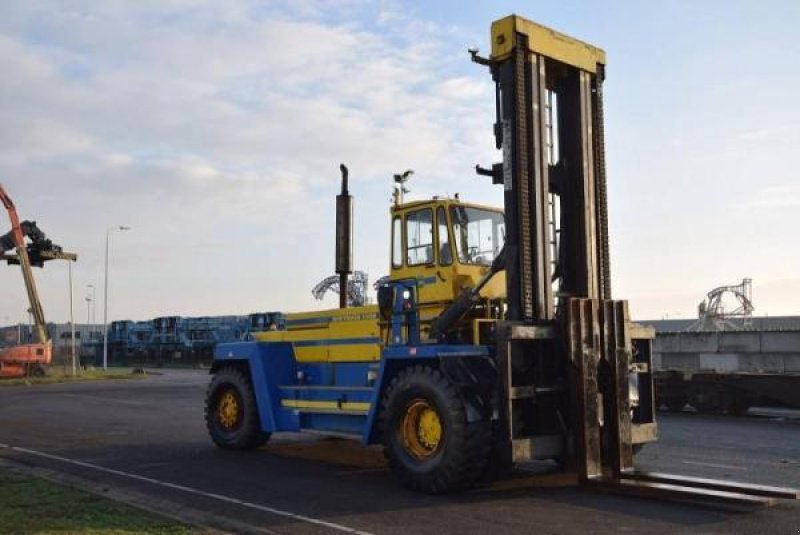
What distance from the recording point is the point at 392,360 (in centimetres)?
1055

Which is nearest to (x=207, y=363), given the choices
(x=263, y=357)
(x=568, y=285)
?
(x=263, y=357)

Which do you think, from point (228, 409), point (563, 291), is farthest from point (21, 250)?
point (563, 291)

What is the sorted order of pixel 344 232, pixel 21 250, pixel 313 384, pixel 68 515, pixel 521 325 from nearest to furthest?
pixel 68 515 → pixel 521 325 → pixel 344 232 → pixel 313 384 → pixel 21 250

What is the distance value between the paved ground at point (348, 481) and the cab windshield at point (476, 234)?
284 centimetres

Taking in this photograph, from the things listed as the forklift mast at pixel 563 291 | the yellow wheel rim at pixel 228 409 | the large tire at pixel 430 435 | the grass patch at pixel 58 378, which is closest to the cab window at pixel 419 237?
the forklift mast at pixel 563 291

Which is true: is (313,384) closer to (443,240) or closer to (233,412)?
(233,412)

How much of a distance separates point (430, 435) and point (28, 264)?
33882mm

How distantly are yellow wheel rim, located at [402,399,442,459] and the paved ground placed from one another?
0.53 meters

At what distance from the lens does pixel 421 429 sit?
10.1 metres

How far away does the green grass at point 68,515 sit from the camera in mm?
7578

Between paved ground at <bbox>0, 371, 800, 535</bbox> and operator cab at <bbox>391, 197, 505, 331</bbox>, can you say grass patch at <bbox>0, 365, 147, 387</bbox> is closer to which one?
paved ground at <bbox>0, 371, 800, 535</bbox>

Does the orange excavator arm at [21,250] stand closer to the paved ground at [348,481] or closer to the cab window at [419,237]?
the paved ground at [348,481]

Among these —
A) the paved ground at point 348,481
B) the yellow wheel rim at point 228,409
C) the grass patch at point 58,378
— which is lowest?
the paved ground at point 348,481

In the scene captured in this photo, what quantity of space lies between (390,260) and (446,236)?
1.01m
